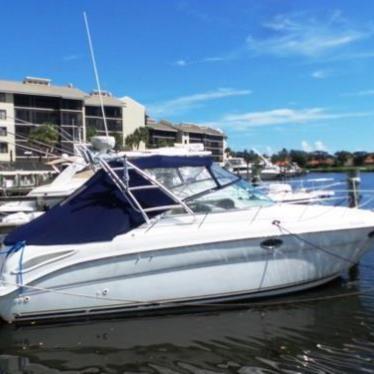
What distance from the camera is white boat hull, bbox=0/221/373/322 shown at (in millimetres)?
9234

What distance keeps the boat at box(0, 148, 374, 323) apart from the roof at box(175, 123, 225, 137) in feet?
399

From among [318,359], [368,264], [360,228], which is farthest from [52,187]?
[318,359]

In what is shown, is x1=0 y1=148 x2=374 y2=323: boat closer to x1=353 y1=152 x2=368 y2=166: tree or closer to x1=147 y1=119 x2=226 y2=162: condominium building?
x1=147 y1=119 x2=226 y2=162: condominium building

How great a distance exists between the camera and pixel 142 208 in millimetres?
9859

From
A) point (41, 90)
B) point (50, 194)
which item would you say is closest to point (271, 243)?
point (50, 194)

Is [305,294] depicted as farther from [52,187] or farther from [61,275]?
[52,187]

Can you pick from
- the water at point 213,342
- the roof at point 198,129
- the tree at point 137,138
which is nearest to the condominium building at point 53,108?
the tree at point 137,138

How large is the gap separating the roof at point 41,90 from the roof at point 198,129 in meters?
39.1

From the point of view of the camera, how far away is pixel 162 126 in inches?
5153

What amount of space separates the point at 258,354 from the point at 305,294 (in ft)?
9.00

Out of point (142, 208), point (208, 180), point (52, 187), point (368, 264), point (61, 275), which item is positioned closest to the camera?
point (61, 275)

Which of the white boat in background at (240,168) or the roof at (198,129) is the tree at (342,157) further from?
the white boat in background at (240,168)

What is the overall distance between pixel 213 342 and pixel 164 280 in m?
1.44

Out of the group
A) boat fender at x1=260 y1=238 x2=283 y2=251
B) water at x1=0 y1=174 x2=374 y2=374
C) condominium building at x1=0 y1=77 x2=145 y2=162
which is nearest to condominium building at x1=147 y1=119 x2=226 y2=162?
condominium building at x1=0 y1=77 x2=145 y2=162
